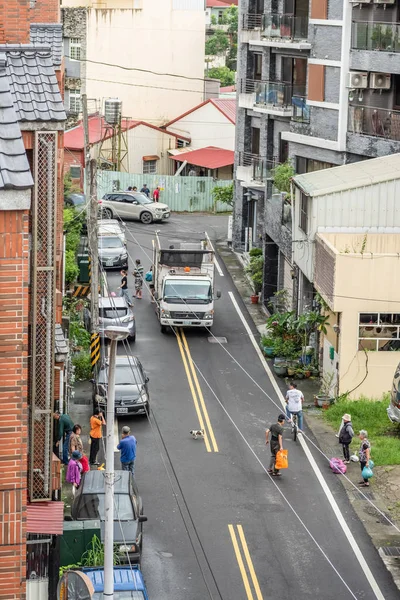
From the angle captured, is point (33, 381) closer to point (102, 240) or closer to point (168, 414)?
point (168, 414)

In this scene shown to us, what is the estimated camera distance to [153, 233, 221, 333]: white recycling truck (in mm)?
42844

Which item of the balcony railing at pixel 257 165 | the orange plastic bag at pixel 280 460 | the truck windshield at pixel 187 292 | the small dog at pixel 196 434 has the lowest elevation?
the small dog at pixel 196 434

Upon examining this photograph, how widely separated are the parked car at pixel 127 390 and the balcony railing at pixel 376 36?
15065mm

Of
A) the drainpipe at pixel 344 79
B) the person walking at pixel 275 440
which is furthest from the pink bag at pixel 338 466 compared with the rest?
the drainpipe at pixel 344 79

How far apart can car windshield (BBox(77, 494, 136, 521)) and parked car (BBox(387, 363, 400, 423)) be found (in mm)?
9509

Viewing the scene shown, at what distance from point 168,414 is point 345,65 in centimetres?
1656

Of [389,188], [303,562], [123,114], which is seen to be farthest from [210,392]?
[123,114]

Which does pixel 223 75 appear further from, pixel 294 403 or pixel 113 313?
pixel 294 403

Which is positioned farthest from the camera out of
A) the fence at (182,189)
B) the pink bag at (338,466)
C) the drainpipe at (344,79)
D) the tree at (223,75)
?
the tree at (223,75)

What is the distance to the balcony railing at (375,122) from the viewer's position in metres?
41.3

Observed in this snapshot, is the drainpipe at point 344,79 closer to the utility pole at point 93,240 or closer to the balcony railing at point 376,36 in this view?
the balcony railing at point 376,36

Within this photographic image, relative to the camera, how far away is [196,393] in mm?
36656

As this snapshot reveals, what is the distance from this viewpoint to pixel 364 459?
28.8m

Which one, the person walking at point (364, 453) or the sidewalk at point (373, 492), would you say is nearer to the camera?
the sidewalk at point (373, 492)
